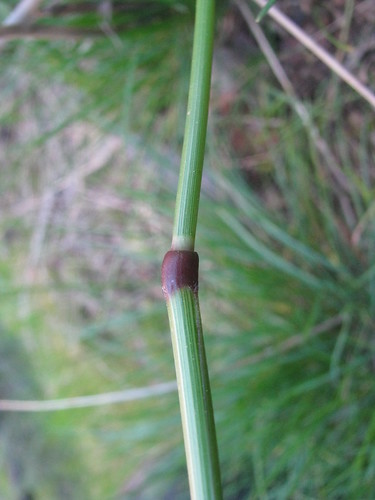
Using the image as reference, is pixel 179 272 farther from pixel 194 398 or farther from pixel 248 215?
pixel 248 215

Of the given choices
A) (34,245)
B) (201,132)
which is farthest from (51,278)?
(201,132)

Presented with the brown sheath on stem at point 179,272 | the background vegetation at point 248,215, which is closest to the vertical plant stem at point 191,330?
the brown sheath on stem at point 179,272

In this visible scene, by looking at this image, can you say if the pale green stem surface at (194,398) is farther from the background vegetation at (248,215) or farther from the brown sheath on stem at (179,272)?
the background vegetation at (248,215)

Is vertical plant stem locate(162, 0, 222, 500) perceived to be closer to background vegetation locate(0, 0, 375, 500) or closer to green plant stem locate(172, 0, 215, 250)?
green plant stem locate(172, 0, 215, 250)

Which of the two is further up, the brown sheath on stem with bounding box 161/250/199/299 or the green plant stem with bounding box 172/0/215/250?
the green plant stem with bounding box 172/0/215/250

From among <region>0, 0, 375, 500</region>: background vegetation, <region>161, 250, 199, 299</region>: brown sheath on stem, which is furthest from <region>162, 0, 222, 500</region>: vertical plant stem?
<region>0, 0, 375, 500</region>: background vegetation

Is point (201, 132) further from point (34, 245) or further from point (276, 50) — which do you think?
point (34, 245)

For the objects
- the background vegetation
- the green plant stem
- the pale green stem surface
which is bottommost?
the pale green stem surface

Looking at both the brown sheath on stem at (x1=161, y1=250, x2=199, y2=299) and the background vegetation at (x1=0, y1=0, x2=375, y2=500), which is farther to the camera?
the background vegetation at (x1=0, y1=0, x2=375, y2=500)
